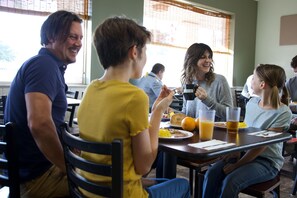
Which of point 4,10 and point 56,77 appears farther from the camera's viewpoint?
point 4,10

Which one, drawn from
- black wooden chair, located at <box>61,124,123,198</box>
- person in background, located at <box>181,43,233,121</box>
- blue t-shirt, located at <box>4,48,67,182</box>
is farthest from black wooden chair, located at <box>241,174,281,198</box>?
blue t-shirt, located at <box>4,48,67,182</box>

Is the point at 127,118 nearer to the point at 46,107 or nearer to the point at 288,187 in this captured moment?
the point at 46,107

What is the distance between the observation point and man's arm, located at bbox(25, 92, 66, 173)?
3.96 feet

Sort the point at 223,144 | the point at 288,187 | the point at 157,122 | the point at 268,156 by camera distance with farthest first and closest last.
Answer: the point at 288,187 → the point at 268,156 → the point at 223,144 → the point at 157,122

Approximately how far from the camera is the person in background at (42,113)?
1.23 meters

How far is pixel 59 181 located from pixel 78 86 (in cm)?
342

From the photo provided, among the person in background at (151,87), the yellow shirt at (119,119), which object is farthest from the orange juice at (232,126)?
the person in background at (151,87)

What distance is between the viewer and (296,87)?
4.41 metres

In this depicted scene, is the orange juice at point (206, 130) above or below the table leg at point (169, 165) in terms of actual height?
above

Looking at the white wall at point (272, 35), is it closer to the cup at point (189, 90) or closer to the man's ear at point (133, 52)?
the cup at point (189, 90)

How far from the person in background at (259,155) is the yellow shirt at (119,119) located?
0.72 meters

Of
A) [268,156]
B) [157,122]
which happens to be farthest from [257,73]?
[157,122]

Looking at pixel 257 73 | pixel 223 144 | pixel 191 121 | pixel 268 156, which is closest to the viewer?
pixel 223 144

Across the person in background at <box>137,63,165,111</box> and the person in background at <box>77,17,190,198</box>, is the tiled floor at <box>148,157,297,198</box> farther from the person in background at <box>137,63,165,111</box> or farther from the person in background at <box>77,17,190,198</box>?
the person in background at <box>77,17,190,198</box>
